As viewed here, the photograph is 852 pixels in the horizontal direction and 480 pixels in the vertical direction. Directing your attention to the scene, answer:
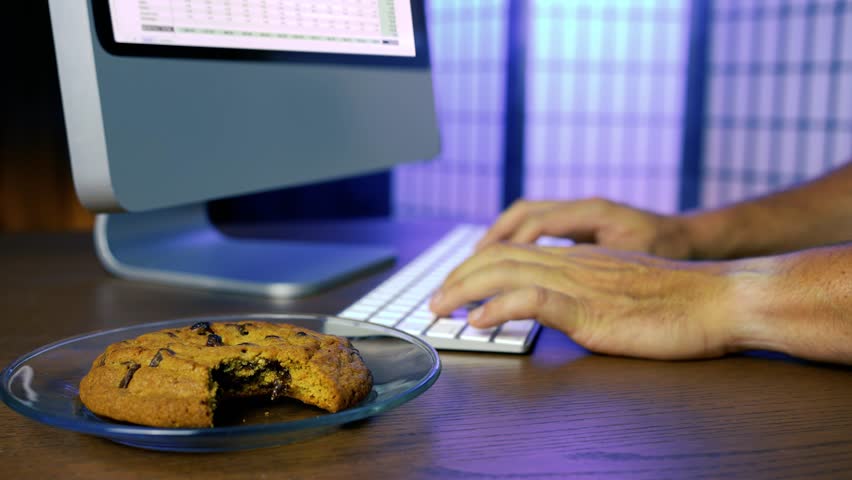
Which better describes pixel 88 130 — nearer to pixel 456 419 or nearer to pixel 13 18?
pixel 456 419

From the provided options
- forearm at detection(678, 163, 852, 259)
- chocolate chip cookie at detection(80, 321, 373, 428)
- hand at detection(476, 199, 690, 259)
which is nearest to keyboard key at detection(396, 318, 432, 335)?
chocolate chip cookie at detection(80, 321, 373, 428)

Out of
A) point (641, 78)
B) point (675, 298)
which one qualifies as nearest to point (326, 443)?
point (675, 298)

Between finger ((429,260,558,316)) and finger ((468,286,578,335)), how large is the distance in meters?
0.03

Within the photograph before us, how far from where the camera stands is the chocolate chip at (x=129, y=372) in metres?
0.39

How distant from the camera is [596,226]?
2.95ft

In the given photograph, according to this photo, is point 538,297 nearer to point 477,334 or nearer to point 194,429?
point 477,334

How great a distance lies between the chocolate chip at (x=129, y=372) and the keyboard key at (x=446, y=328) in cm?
25

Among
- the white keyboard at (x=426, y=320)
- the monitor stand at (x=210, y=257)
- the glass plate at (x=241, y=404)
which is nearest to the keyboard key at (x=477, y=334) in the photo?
the white keyboard at (x=426, y=320)

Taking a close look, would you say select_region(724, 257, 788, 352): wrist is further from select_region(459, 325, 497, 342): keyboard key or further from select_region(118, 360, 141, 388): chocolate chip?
select_region(118, 360, 141, 388): chocolate chip

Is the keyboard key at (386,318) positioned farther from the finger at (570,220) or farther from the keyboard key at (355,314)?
the finger at (570,220)

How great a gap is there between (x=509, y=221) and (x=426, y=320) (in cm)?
31

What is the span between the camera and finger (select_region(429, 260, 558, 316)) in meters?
0.63

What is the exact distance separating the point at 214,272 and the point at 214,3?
275 mm

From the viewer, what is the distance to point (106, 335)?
1.62 ft
